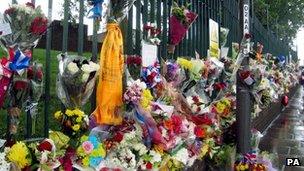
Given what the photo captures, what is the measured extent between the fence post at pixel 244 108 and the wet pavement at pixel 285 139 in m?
1.39

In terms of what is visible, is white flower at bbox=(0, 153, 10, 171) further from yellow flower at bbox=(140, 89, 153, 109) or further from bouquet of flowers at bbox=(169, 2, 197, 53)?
bouquet of flowers at bbox=(169, 2, 197, 53)

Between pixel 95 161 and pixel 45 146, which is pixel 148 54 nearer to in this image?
pixel 95 161

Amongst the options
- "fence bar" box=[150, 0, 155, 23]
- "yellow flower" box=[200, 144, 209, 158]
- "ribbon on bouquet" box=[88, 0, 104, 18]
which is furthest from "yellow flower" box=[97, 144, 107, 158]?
"yellow flower" box=[200, 144, 209, 158]

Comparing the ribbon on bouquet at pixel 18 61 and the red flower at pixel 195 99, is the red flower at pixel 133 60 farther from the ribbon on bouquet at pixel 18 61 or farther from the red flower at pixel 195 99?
the ribbon on bouquet at pixel 18 61

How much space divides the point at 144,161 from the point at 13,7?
5.43ft

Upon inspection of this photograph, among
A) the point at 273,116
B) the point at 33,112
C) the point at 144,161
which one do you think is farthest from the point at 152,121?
the point at 273,116

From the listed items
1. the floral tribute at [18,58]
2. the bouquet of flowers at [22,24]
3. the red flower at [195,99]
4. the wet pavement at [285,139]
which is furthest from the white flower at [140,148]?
the wet pavement at [285,139]

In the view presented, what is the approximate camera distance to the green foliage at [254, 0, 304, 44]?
19.7 meters

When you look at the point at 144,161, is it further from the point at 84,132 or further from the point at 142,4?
the point at 142,4

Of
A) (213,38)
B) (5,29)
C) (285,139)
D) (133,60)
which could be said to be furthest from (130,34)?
(285,139)

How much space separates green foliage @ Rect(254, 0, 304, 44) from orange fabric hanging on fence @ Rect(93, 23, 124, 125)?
14.8m

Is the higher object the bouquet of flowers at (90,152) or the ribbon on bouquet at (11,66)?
the ribbon on bouquet at (11,66)

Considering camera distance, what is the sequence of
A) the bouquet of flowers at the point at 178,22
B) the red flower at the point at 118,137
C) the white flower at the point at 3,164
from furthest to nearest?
the bouquet of flowers at the point at 178,22
the red flower at the point at 118,137
the white flower at the point at 3,164

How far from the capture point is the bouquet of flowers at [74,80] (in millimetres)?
3479
